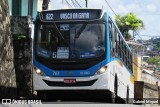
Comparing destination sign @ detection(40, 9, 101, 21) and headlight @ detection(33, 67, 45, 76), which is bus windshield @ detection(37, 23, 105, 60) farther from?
headlight @ detection(33, 67, 45, 76)

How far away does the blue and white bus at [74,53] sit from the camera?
1414cm

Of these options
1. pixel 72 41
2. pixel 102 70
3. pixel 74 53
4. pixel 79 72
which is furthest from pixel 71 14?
pixel 102 70

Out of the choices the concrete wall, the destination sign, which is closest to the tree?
the concrete wall

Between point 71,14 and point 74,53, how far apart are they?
4.77 ft

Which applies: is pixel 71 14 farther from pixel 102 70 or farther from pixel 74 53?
pixel 102 70

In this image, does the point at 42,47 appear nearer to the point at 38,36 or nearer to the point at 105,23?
the point at 38,36

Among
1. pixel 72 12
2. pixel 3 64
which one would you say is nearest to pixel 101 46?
pixel 72 12

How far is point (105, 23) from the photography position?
46.8ft

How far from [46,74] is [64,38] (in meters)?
1.41

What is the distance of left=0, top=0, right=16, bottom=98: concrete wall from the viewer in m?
15.4

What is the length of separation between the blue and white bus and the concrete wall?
1658mm

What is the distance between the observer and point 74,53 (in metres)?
14.2

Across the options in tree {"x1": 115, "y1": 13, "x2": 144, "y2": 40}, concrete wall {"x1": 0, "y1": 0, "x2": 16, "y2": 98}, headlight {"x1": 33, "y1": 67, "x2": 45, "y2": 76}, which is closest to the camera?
headlight {"x1": 33, "y1": 67, "x2": 45, "y2": 76}

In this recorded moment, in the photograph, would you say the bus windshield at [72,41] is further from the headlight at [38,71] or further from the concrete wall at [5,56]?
the concrete wall at [5,56]
